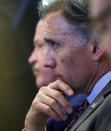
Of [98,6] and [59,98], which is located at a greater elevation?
[98,6]

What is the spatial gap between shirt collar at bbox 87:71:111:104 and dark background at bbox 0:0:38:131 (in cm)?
112

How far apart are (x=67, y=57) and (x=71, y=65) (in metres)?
0.03

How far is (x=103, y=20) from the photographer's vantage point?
0.55 metres

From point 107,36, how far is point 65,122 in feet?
2.77

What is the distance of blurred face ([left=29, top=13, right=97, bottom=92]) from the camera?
116cm

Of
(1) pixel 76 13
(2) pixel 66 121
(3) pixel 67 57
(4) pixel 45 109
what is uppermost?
(1) pixel 76 13

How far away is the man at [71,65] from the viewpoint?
1.11m

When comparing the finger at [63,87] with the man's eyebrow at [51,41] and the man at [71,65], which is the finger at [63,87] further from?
the man's eyebrow at [51,41]

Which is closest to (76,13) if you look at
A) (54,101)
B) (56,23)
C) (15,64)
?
(56,23)

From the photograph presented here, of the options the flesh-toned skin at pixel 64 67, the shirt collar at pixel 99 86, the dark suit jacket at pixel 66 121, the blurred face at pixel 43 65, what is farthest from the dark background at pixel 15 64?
the shirt collar at pixel 99 86

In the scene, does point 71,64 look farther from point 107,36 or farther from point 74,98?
point 107,36

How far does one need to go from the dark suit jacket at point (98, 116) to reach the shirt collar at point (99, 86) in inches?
1.3

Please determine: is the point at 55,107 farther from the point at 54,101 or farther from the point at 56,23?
the point at 56,23

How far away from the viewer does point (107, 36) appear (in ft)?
1.78
